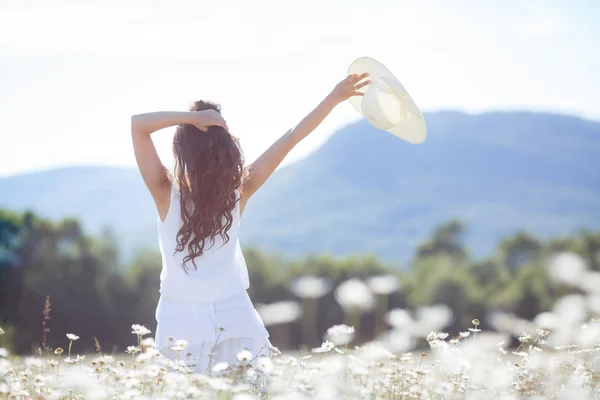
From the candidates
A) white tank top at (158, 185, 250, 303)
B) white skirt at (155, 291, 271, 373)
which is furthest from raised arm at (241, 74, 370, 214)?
white skirt at (155, 291, 271, 373)

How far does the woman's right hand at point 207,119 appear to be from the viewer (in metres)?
3.95

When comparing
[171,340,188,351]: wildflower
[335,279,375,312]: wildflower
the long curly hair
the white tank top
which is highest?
the long curly hair

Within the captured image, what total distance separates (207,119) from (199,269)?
90cm

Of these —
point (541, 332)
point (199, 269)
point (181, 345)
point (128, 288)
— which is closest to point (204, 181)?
point (199, 269)

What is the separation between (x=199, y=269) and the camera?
13.4 ft

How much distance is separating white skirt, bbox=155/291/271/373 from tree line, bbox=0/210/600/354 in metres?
35.9

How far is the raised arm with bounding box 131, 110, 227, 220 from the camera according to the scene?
3.97 metres

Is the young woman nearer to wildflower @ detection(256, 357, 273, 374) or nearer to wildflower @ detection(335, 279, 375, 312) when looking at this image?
wildflower @ detection(256, 357, 273, 374)

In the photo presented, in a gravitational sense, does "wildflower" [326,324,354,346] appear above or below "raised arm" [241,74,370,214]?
Answer: below

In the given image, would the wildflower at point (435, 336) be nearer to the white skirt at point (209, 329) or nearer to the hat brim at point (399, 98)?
the white skirt at point (209, 329)

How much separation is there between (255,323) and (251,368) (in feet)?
1.86

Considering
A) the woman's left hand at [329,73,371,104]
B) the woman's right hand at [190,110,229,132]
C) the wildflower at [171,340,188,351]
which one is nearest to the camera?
the wildflower at [171,340,188,351]

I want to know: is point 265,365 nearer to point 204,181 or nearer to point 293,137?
point 204,181

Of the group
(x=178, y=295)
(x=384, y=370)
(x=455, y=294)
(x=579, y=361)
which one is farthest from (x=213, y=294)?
(x=455, y=294)
